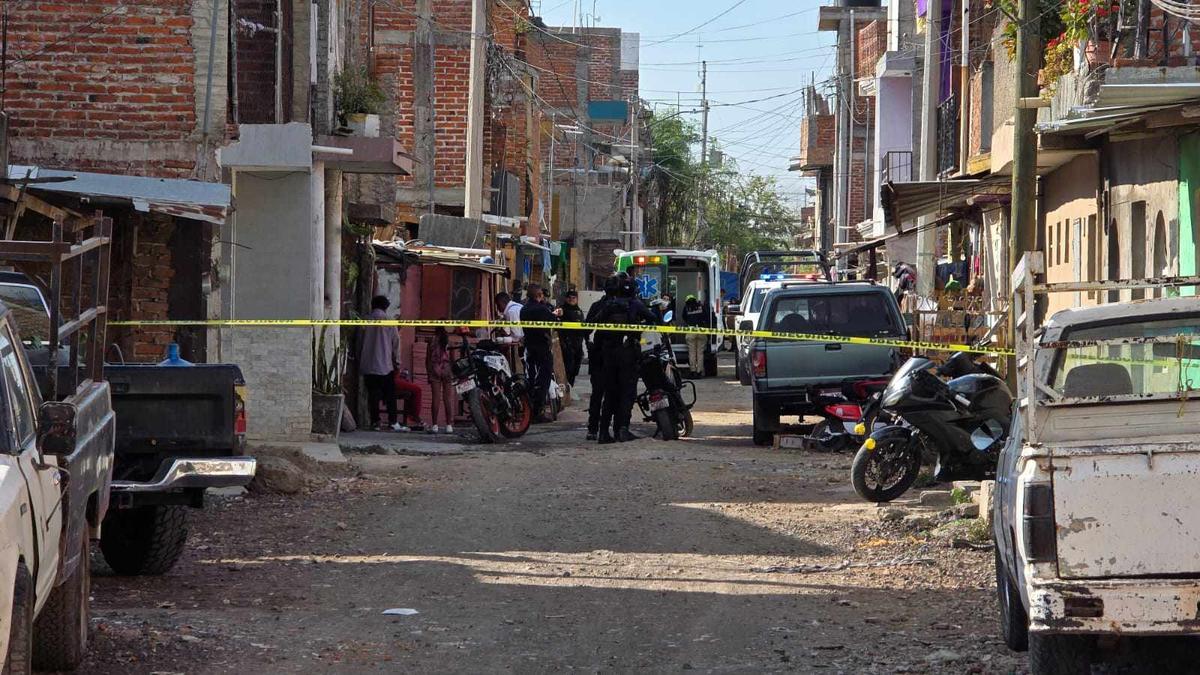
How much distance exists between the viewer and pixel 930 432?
42.9 ft

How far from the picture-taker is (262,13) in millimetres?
18766

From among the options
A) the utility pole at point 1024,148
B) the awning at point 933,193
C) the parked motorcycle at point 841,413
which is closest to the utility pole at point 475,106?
the awning at point 933,193

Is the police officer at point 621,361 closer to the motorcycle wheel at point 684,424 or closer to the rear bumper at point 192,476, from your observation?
the motorcycle wheel at point 684,424

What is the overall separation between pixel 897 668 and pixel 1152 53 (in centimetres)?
948

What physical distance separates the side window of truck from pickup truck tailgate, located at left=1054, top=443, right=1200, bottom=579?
3888 mm

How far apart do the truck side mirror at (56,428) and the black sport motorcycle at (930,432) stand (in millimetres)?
7893

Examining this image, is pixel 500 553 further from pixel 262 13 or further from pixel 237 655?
pixel 262 13

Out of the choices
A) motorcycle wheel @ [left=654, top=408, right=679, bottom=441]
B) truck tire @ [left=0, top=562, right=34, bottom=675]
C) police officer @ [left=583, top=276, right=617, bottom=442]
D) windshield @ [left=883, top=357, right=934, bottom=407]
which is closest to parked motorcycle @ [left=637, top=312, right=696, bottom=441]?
motorcycle wheel @ [left=654, top=408, right=679, bottom=441]

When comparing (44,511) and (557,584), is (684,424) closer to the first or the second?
(557,584)

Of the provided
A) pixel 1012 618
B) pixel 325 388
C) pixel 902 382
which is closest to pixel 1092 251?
pixel 902 382

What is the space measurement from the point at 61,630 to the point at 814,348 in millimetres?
12429

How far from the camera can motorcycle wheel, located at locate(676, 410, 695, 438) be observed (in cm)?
1945

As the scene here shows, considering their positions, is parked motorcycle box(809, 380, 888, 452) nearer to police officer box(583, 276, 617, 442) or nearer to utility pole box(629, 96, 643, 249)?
police officer box(583, 276, 617, 442)

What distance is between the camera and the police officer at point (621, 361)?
18688 mm
